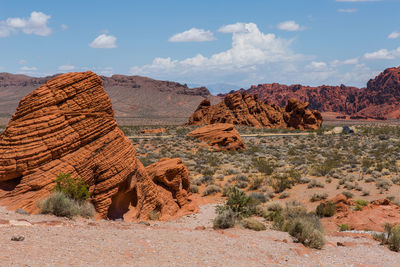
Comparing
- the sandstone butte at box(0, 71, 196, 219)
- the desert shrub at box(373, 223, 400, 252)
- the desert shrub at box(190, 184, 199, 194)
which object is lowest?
the desert shrub at box(190, 184, 199, 194)

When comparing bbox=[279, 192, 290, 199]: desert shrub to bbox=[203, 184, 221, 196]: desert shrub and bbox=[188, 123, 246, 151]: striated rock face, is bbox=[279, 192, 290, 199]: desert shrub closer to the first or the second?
bbox=[203, 184, 221, 196]: desert shrub

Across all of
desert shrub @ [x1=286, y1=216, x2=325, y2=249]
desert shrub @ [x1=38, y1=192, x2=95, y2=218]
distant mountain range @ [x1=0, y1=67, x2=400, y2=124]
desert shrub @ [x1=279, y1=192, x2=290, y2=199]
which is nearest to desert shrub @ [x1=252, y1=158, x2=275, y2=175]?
desert shrub @ [x1=279, y1=192, x2=290, y2=199]

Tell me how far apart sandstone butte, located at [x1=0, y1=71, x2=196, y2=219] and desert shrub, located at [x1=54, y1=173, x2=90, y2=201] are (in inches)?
11.6

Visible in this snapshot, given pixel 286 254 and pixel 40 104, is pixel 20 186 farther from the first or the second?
pixel 286 254

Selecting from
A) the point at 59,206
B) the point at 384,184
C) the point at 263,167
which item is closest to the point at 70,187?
the point at 59,206

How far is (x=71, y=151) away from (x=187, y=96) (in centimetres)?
16408

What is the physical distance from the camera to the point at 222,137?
104 feet

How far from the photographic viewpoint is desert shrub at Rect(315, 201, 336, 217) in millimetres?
11961

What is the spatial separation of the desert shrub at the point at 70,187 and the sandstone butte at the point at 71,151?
30 centimetres

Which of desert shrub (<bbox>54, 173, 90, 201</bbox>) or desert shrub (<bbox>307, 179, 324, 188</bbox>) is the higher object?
desert shrub (<bbox>54, 173, 90, 201</bbox>)

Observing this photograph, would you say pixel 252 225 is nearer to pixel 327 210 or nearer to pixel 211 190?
pixel 327 210

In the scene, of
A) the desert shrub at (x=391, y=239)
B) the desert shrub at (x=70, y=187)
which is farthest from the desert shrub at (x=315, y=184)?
the desert shrub at (x=70, y=187)

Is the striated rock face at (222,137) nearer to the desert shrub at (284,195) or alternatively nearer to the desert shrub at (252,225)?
the desert shrub at (284,195)

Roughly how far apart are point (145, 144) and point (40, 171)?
2612cm
